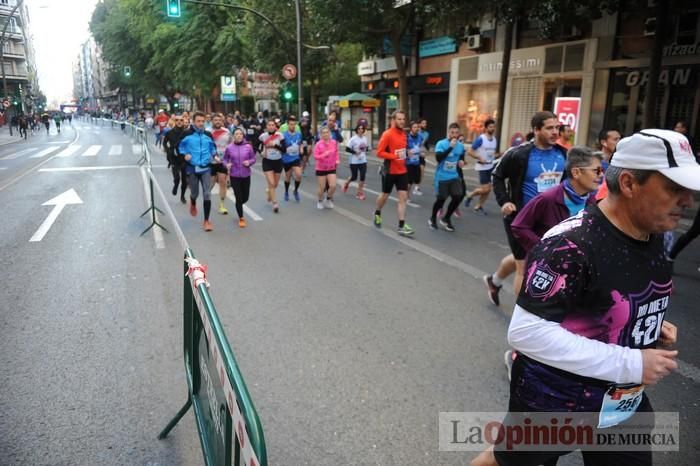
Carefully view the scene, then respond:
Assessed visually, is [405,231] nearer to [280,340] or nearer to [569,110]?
[280,340]

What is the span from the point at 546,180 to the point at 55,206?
9.98 m

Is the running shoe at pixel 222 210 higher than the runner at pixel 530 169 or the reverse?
the reverse

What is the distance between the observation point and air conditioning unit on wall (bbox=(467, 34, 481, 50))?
22234mm

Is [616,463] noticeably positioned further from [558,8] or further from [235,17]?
[235,17]

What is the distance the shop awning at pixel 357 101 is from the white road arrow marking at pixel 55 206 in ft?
61.3

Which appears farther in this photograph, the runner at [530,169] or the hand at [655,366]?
the runner at [530,169]

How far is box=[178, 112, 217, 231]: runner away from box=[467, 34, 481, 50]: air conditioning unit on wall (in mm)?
17124

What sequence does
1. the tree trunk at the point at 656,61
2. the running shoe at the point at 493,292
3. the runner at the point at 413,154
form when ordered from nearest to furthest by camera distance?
the running shoe at the point at 493,292, the runner at the point at 413,154, the tree trunk at the point at 656,61

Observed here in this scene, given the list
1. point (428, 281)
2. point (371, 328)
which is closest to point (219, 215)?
point (428, 281)

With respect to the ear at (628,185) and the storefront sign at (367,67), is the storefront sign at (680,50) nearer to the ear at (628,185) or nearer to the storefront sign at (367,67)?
the ear at (628,185)

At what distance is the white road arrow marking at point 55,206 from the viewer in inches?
323

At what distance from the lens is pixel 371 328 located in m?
4.57

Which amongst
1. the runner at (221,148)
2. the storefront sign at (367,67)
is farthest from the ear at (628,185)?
the storefront sign at (367,67)

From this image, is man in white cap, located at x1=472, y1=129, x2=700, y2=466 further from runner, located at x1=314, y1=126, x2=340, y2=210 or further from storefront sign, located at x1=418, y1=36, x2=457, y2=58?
storefront sign, located at x1=418, y1=36, x2=457, y2=58
